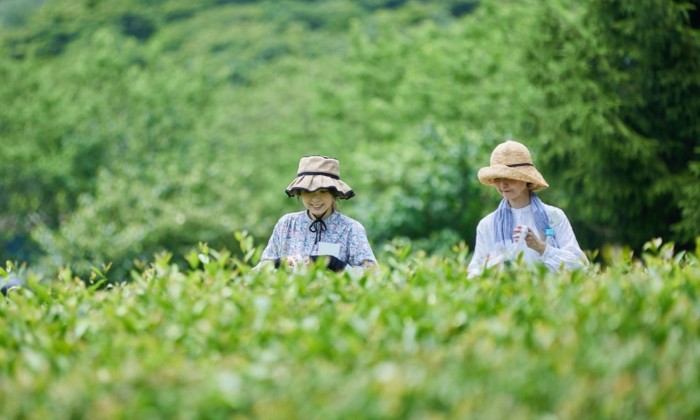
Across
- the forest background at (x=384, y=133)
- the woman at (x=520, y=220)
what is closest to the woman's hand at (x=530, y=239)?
the woman at (x=520, y=220)

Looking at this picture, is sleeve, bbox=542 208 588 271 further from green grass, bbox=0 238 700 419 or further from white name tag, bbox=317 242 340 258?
white name tag, bbox=317 242 340 258

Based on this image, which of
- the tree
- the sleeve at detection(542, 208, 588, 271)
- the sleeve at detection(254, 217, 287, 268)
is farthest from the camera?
the tree

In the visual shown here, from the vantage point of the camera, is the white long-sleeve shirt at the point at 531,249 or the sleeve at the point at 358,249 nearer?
the white long-sleeve shirt at the point at 531,249

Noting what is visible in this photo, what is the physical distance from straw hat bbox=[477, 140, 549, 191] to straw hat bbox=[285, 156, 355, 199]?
838 mm

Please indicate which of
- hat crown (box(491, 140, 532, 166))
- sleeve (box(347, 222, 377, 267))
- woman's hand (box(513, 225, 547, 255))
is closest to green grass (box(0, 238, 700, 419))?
woman's hand (box(513, 225, 547, 255))

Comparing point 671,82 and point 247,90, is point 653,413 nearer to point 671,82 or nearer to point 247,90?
point 671,82

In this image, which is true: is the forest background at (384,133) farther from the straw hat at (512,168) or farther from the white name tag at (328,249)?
the white name tag at (328,249)

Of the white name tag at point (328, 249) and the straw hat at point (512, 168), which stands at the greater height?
the straw hat at point (512, 168)

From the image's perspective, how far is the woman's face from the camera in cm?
613

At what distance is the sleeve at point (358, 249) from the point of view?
610 cm

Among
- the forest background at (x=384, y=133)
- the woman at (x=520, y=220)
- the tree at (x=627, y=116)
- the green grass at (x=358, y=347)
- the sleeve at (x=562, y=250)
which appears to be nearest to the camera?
the green grass at (x=358, y=347)

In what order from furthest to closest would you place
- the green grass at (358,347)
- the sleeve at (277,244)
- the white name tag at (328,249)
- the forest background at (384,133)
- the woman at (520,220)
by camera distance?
1. the forest background at (384,133)
2. the sleeve at (277,244)
3. the white name tag at (328,249)
4. the woman at (520,220)
5. the green grass at (358,347)

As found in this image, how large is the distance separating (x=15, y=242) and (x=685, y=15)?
80.5ft

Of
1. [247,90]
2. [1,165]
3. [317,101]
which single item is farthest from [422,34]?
[247,90]
